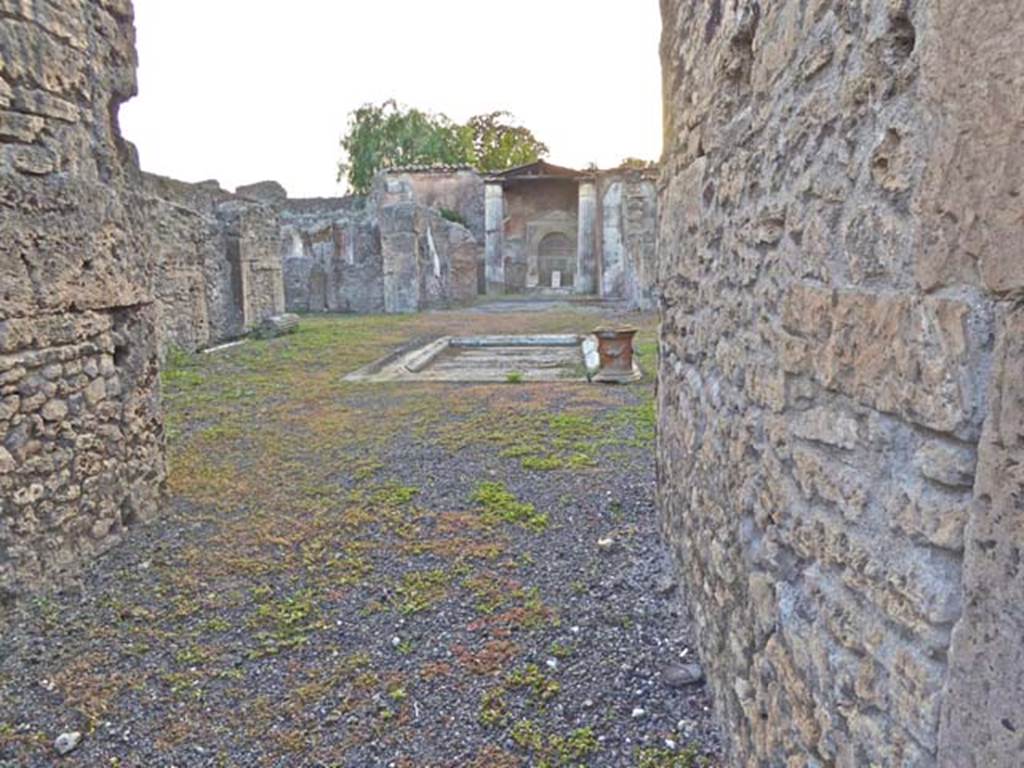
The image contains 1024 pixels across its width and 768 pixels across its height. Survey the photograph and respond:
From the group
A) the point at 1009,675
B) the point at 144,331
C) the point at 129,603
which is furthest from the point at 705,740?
the point at 144,331

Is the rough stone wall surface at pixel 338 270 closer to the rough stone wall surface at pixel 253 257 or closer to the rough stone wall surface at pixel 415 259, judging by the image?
the rough stone wall surface at pixel 415 259

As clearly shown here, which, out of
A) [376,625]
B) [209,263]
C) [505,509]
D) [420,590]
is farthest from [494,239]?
[376,625]

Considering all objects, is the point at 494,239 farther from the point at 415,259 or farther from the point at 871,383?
the point at 871,383

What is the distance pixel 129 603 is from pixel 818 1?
10.9 feet

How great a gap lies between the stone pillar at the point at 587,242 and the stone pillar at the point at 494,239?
301 centimetres

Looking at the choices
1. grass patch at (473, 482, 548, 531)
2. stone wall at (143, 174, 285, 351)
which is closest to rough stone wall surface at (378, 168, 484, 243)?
stone wall at (143, 174, 285, 351)

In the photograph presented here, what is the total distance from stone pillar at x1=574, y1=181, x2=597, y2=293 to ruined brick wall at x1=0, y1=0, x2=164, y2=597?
24534mm

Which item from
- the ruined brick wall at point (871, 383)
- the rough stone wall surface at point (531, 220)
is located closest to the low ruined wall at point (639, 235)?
the rough stone wall surface at point (531, 220)

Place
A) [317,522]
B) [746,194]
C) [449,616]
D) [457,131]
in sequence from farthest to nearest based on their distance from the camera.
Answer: [457,131] < [317,522] < [449,616] < [746,194]

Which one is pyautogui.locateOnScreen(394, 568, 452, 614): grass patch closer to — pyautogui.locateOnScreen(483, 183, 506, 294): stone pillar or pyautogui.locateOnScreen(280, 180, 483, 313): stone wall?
pyautogui.locateOnScreen(280, 180, 483, 313): stone wall

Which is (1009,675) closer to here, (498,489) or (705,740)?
(705,740)

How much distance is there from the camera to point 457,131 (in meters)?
36.8

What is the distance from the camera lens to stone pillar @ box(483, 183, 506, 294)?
2883cm

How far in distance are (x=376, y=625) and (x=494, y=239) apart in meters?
26.7
